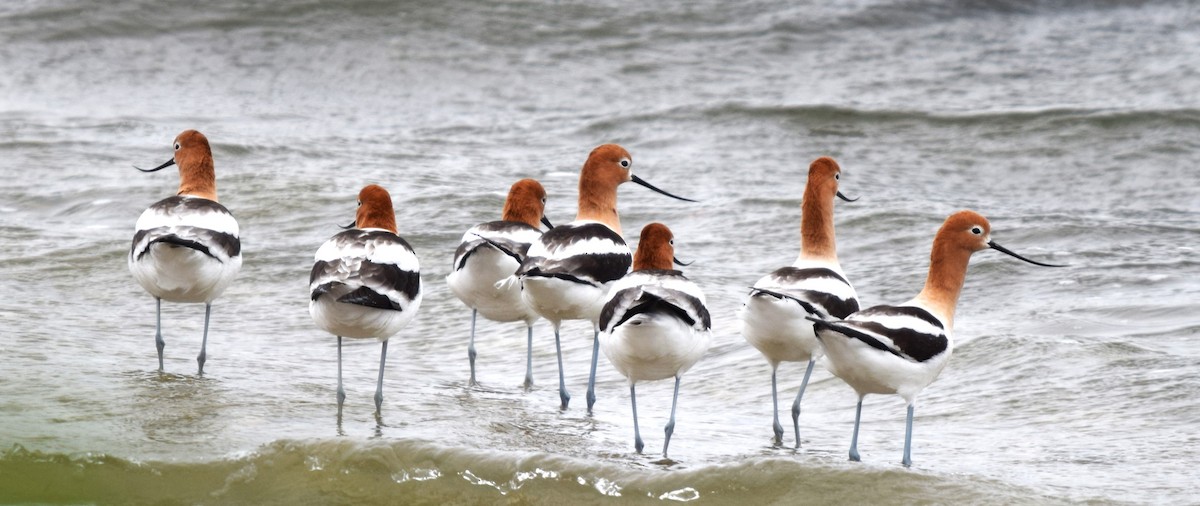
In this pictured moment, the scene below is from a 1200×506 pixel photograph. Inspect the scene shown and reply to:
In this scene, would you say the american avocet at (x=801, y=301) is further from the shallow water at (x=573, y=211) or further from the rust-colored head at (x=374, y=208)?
the rust-colored head at (x=374, y=208)

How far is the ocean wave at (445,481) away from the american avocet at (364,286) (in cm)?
82

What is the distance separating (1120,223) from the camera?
11.9 metres

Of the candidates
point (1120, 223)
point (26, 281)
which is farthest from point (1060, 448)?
point (26, 281)

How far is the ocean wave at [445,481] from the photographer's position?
581 cm

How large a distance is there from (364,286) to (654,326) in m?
1.42

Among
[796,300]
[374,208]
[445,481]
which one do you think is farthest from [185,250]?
[796,300]

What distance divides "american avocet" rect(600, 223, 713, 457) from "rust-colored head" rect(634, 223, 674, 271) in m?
0.13

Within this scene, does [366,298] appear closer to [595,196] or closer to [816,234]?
[595,196]

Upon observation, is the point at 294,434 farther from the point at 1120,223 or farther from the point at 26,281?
the point at 1120,223

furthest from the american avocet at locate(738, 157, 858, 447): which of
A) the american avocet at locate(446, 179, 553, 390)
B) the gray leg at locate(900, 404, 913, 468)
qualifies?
the american avocet at locate(446, 179, 553, 390)

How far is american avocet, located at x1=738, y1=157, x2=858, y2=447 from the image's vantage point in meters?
6.64

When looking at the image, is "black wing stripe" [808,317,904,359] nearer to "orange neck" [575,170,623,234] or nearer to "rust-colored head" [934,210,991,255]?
"rust-colored head" [934,210,991,255]

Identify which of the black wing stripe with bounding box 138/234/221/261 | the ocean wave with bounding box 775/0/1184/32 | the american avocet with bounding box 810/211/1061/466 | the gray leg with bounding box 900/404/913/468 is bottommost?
the gray leg with bounding box 900/404/913/468

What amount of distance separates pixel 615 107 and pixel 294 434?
12.3 meters
